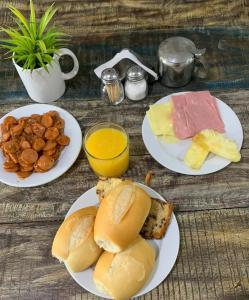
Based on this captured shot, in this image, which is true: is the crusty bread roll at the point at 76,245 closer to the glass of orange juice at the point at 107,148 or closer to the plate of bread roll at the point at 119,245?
the plate of bread roll at the point at 119,245

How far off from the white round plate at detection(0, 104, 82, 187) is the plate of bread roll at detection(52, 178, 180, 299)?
0.64 feet

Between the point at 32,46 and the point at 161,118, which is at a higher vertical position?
the point at 32,46

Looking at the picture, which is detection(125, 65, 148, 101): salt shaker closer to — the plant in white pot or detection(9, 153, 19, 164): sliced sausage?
the plant in white pot

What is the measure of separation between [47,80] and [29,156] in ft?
0.97

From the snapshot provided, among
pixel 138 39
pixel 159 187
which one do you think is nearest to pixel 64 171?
pixel 159 187

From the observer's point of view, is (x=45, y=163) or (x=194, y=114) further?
(x=194, y=114)

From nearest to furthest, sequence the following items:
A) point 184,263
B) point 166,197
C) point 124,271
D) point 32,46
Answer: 1. point 124,271
2. point 184,263
3. point 166,197
4. point 32,46

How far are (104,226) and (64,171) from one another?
30 centimetres

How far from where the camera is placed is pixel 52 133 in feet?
3.98

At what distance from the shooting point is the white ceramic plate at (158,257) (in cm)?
93

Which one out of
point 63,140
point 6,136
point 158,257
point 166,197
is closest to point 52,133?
point 63,140

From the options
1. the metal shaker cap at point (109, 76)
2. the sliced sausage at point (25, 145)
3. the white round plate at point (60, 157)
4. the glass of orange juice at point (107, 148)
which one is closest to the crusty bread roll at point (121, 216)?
the glass of orange juice at point (107, 148)

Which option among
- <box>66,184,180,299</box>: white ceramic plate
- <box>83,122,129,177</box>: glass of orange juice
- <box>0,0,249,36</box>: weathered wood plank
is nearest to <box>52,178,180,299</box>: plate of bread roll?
<box>66,184,180,299</box>: white ceramic plate

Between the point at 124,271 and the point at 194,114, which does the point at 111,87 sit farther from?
the point at 124,271
